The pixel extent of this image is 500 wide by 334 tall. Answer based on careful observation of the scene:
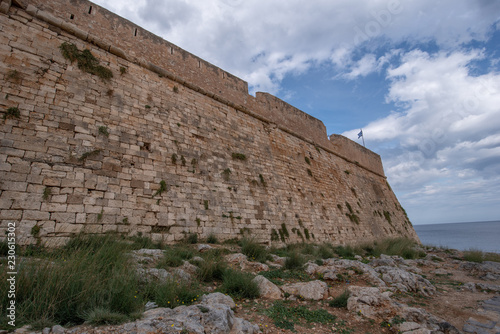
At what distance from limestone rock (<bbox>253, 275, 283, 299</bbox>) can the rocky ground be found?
0.01 m

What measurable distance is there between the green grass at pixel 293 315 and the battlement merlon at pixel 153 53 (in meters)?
7.73

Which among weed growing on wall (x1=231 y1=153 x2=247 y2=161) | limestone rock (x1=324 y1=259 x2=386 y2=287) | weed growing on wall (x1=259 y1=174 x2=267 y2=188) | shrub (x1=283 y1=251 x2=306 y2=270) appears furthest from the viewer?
weed growing on wall (x1=259 y1=174 x2=267 y2=188)

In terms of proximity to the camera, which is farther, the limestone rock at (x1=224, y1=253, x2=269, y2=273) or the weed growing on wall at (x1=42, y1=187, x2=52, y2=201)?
the limestone rock at (x1=224, y1=253, x2=269, y2=273)

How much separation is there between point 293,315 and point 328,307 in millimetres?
689

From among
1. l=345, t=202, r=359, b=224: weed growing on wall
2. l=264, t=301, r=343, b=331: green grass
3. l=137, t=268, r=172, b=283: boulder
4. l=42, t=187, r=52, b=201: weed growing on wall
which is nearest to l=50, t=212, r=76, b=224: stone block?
l=42, t=187, r=52, b=201: weed growing on wall

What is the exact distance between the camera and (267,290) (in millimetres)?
3729

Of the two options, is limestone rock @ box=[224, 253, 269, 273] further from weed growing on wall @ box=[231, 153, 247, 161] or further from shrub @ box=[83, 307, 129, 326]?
weed growing on wall @ box=[231, 153, 247, 161]

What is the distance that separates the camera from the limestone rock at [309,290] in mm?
3737

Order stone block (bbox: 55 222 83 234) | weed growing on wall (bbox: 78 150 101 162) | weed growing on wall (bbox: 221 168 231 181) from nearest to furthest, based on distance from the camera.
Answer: stone block (bbox: 55 222 83 234) → weed growing on wall (bbox: 78 150 101 162) → weed growing on wall (bbox: 221 168 231 181)

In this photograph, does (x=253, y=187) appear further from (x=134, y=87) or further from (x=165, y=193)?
(x=134, y=87)

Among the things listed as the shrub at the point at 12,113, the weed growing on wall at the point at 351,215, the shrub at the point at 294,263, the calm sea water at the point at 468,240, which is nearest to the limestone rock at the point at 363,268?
the shrub at the point at 294,263

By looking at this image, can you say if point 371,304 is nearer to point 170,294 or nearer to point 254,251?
point 170,294

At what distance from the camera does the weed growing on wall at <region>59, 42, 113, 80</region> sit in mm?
6145

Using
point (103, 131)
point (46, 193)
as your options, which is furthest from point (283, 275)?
point (103, 131)
